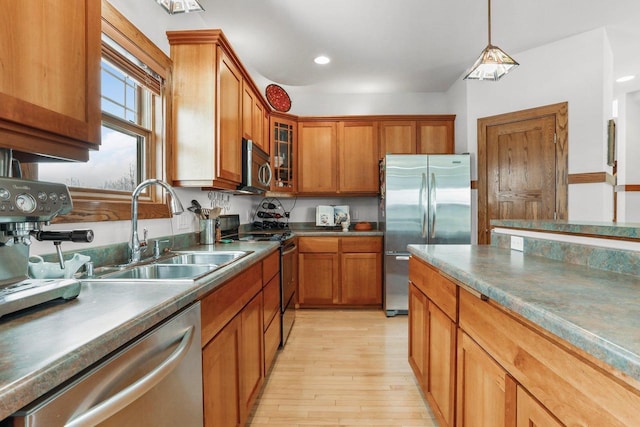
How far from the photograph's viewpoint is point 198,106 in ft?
7.00

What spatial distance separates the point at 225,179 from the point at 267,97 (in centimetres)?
204

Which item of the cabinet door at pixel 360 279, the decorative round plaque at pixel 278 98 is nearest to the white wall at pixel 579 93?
the cabinet door at pixel 360 279

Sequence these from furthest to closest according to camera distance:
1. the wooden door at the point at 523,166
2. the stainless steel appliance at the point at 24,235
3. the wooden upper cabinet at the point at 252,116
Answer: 1. the wooden door at the point at 523,166
2. the wooden upper cabinet at the point at 252,116
3. the stainless steel appliance at the point at 24,235

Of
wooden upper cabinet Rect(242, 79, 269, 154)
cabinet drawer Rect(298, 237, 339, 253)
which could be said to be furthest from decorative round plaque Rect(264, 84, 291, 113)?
cabinet drawer Rect(298, 237, 339, 253)

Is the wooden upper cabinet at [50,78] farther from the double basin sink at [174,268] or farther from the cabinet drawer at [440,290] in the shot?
the cabinet drawer at [440,290]

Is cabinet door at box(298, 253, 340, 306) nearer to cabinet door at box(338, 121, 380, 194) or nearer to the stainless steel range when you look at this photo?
the stainless steel range

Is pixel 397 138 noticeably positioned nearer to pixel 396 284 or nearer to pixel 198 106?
pixel 396 284

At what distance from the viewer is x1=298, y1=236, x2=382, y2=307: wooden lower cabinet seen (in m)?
3.77

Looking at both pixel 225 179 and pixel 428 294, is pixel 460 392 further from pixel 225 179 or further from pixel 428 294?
pixel 225 179

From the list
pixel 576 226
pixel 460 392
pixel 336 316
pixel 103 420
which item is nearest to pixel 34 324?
pixel 103 420

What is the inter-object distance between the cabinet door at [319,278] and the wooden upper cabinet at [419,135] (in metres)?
1.46

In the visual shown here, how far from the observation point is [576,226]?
1.44 metres

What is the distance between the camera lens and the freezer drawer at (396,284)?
141 inches

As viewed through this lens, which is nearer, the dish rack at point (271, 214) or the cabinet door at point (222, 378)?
the cabinet door at point (222, 378)
